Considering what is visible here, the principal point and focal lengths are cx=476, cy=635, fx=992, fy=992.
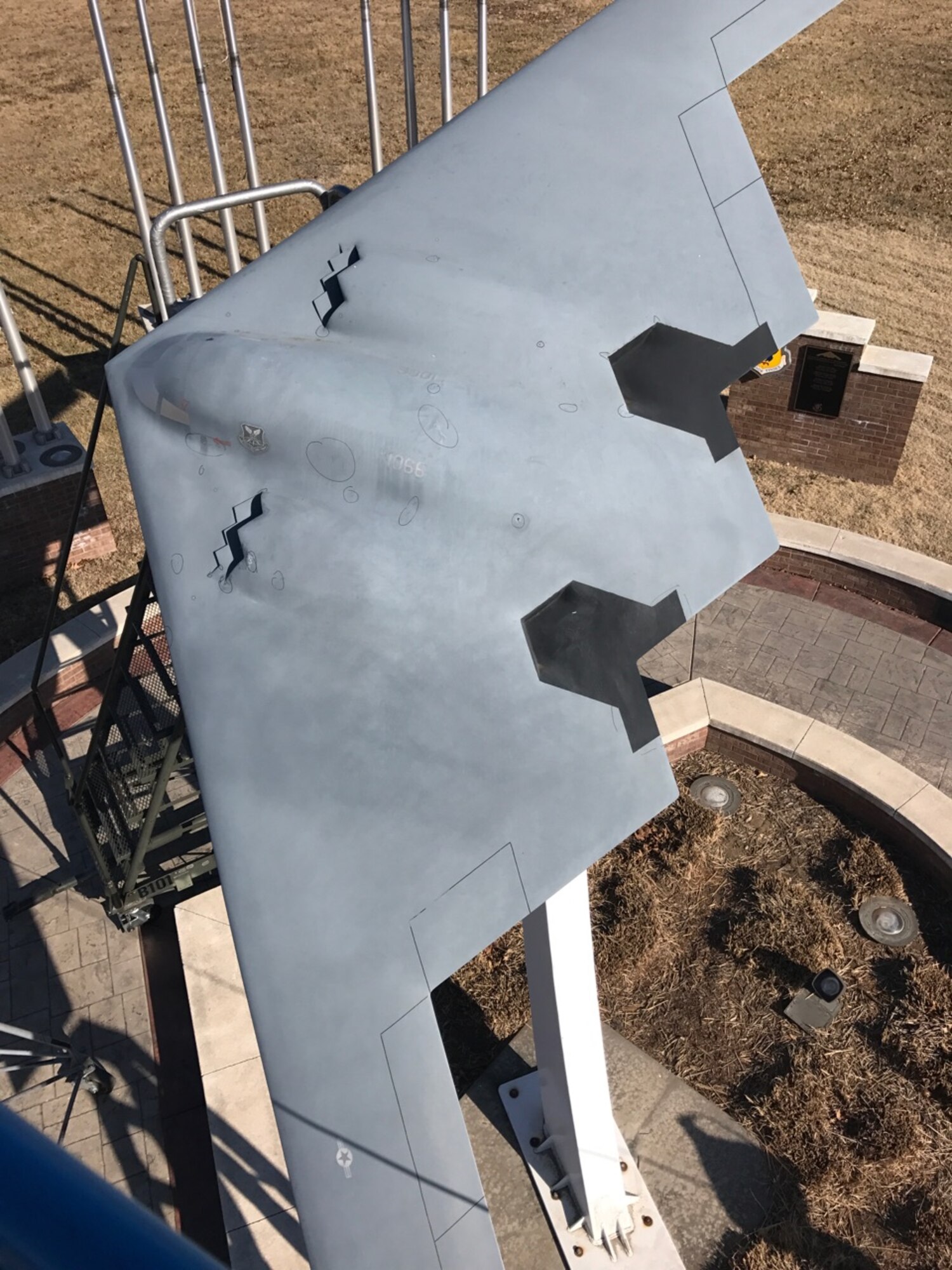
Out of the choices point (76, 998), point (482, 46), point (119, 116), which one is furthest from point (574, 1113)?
point (482, 46)

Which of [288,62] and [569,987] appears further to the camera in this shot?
[288,62]

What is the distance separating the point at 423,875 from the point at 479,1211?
1.52 meters

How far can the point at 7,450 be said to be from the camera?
44.5ft

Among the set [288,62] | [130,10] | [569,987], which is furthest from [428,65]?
[569,987]

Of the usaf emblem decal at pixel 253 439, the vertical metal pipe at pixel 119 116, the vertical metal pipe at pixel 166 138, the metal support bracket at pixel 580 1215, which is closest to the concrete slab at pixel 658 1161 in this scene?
the metal support bracket at pixel 580 1215

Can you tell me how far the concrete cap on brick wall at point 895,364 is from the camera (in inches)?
552

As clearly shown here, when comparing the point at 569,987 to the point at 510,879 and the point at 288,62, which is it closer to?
the point at 510,879

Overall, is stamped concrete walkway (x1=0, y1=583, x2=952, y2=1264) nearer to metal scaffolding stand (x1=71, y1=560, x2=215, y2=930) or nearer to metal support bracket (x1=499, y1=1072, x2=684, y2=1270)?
metal scaffolding stand (x1=71, y1=560, x2=215, y2=930)

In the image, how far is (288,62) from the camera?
1281 inches

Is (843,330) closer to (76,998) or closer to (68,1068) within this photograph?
(76,998)

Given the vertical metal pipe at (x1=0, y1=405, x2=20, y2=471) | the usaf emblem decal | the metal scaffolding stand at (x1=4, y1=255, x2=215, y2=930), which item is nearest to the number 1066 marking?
the usaf emblem decal

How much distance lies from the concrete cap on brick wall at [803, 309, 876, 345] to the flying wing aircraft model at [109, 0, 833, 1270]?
7.07m

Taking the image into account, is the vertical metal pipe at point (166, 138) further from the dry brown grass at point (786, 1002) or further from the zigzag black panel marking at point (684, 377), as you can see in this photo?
the dry brown grass at point (786, 1002)

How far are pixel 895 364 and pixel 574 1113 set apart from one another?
1155 centimetres
